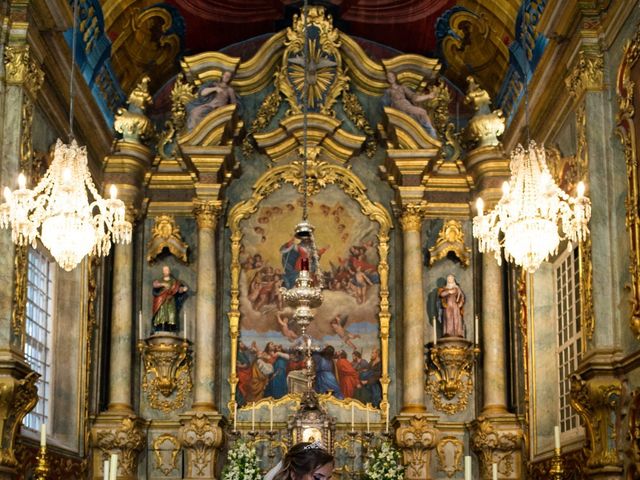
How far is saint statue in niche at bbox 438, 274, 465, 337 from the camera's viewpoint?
16.9 metres

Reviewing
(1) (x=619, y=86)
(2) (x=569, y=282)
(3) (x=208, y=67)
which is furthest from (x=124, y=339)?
(1) (x=619, y=86)

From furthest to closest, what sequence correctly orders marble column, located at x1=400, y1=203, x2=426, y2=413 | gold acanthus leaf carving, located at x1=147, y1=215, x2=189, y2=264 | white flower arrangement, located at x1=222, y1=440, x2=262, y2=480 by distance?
1. gold acanthus leaf carving, located at x1=147, y1=215, x2=189, y2=264
2. marble column, located at x1=400, y1=203, x2=426, y2=413
3. white flower arrangement, located at x1=222, y1=440, x2=262, y2=480

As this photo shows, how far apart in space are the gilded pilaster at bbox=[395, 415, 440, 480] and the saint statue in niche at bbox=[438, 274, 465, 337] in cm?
132

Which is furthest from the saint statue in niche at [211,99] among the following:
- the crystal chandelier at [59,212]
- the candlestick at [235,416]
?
the crystal chandelier at [59,212]

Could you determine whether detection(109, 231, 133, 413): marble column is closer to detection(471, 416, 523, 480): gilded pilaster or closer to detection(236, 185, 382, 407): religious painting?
detection(236, 185, 382, 407): religious painting

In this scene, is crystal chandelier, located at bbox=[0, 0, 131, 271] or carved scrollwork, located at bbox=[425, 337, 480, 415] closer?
crystal chandelier, located at bbox=[0, 0, 131, 271]

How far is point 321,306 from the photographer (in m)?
17.5

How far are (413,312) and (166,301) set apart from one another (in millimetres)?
3465

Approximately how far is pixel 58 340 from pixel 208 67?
15.6 feet

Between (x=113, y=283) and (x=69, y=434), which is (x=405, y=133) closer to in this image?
(x=113, y=283)

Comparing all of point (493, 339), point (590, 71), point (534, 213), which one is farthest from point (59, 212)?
point (493, 339)

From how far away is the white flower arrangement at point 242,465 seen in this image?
50.9ft

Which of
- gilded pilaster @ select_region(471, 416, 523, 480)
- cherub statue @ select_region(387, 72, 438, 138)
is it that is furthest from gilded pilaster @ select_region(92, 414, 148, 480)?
cherub statue @ select_region(387, 72, 438, 138)

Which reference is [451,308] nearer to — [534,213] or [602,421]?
[534,213]
